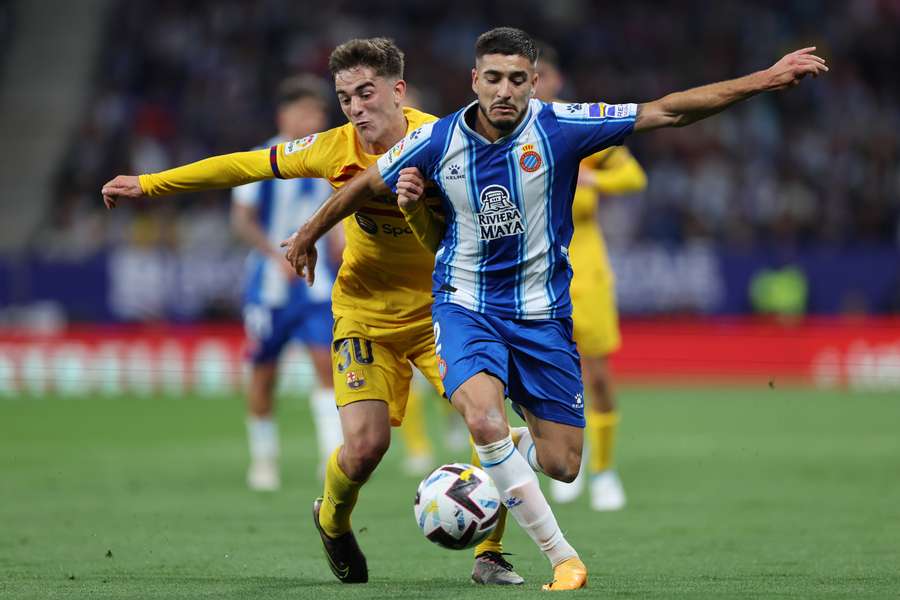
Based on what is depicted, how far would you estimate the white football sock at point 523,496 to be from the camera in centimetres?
611

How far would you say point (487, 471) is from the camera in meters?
6.17

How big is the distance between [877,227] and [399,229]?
16506 millimetres

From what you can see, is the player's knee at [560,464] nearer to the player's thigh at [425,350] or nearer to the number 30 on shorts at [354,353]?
the player's thigh at [425,350]

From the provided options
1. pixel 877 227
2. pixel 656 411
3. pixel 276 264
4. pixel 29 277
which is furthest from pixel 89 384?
pixel 877 227

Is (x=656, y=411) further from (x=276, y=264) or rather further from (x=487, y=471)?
(x=487, y=471)

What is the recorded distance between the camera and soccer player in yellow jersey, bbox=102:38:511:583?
6652 mm

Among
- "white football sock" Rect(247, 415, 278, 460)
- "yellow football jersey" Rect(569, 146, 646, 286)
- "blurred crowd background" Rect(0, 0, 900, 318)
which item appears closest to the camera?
"yellow football jersey" Rect(569, 146, 646, 286)

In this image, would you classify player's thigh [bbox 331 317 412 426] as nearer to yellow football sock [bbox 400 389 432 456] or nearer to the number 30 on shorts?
the number 30 on shorts

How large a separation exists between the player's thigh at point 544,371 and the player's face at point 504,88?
0.85 metres

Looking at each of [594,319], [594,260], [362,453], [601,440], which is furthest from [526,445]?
[594,260]

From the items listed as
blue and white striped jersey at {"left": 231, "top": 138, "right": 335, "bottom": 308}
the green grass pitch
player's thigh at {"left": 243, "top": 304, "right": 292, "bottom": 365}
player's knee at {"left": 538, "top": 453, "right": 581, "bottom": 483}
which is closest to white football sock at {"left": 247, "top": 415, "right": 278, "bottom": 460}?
the green grass pitch

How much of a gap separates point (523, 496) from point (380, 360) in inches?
43.3

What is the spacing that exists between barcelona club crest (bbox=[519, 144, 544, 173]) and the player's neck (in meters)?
0.80

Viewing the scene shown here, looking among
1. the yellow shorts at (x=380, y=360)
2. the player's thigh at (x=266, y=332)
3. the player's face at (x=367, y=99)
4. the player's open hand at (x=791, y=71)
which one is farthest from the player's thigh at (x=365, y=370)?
the player's thigh at (x=266, y=332)
